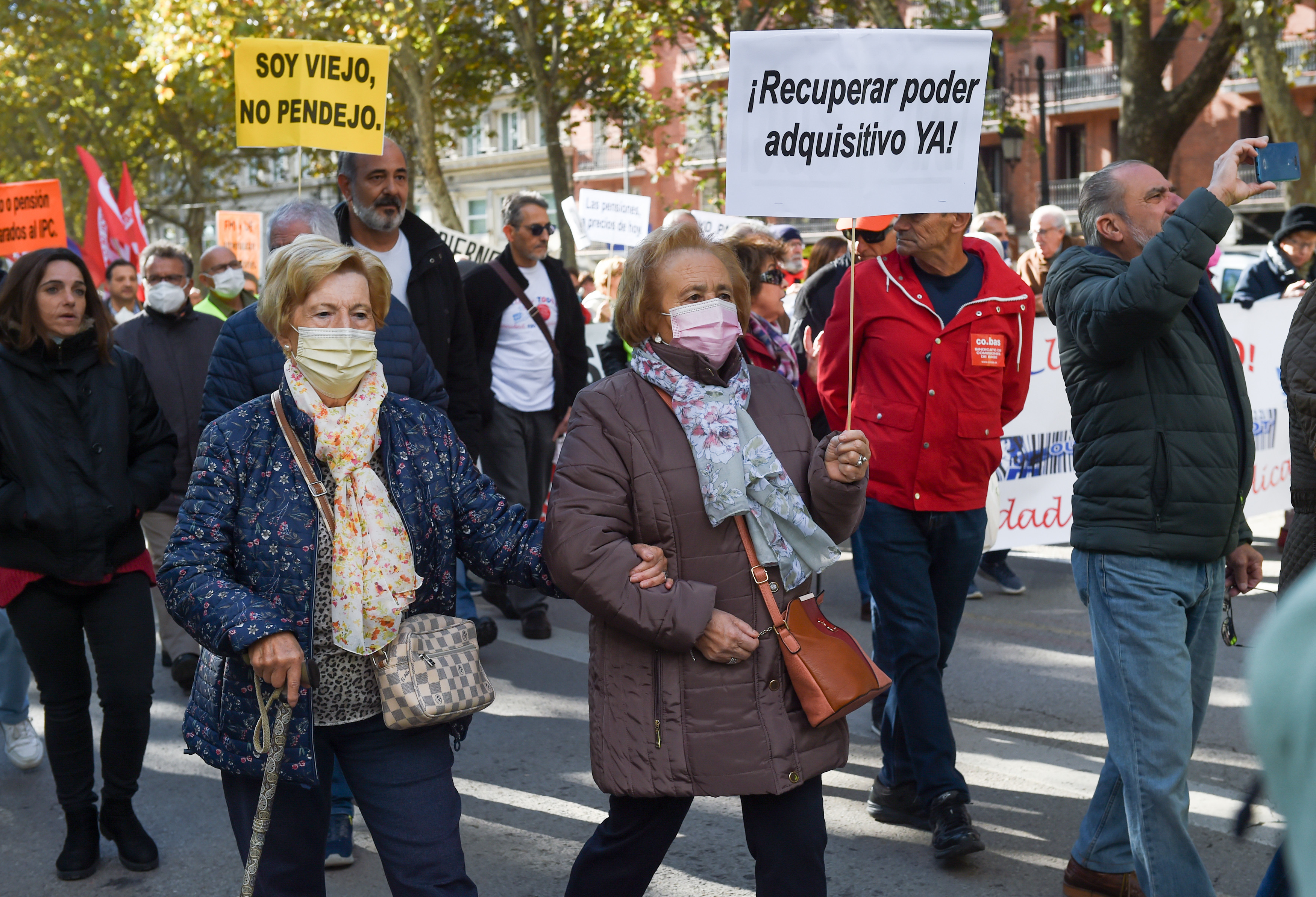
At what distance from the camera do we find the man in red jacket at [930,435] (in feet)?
13.7

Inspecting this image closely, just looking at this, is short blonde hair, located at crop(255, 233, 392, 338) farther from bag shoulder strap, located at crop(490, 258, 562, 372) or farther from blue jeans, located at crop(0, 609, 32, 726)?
bag shoulder strap, located at crop(490, 258, 562, 372)

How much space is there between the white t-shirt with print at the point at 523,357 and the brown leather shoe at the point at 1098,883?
14.0ft

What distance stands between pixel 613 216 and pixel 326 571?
10735 millimetres

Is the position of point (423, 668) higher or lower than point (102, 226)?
lower

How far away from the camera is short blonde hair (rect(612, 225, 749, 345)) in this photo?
10.1 feet

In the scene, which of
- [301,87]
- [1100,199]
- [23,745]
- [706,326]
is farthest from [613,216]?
[706,326]

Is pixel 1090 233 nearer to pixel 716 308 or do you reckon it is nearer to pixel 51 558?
pixel 716 308

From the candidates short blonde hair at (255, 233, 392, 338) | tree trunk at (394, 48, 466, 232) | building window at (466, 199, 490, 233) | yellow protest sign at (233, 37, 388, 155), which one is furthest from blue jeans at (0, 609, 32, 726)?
building window at (466, 199, 490, 233)

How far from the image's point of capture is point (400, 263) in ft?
17.9

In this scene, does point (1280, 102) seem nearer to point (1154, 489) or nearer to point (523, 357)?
point (523, 357)

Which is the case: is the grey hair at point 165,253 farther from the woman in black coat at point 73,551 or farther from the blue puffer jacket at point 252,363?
the blue puffer jacket at point 252,363

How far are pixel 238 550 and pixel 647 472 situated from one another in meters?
0.88

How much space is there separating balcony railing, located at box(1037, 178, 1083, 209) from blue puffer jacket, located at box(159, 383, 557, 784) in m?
42.6

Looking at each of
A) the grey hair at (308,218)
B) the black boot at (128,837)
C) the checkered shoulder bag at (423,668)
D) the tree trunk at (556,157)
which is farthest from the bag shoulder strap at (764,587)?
the tree trunk at (556,157)
